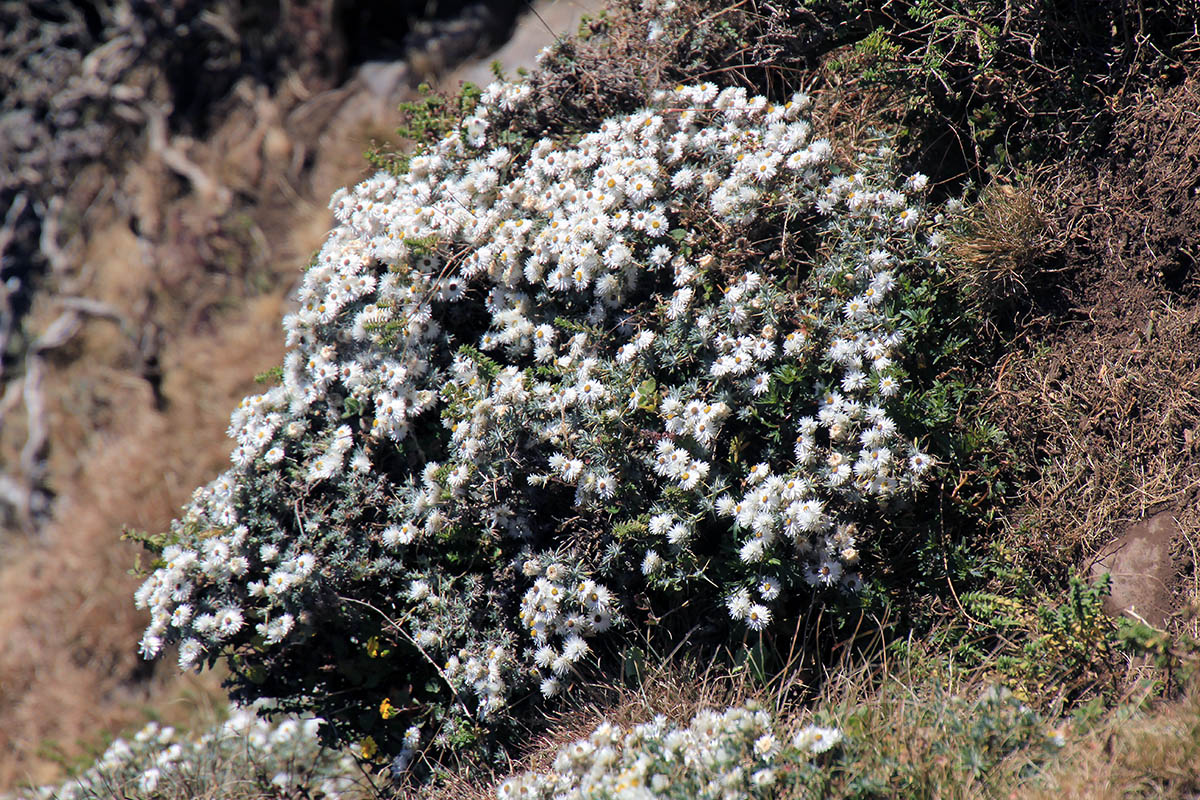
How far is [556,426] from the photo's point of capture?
3158mm

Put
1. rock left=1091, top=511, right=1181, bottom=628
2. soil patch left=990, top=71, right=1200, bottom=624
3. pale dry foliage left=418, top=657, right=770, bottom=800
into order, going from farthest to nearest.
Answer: pale dry foliage left=418, top=657, right=770, bottom=800, soil patch left=990, top=71, right=1200, bottom=624, rock left=1091, top=511, right=1181, bottom=628

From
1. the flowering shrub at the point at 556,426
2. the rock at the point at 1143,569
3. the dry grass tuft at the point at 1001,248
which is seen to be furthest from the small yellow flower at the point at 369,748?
the dry grass tuft at the point at 1001,248

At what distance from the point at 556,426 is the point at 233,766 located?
2.34 m

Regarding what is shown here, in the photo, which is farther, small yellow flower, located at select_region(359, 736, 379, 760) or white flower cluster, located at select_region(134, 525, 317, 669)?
small yellow flower, located at select_region(359, 736, 379, 760)

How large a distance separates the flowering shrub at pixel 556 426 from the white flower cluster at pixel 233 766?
506 mm

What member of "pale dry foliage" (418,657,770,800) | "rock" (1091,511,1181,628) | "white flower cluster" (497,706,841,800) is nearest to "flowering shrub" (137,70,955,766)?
"pale dry foliage" (418,657,770,800)

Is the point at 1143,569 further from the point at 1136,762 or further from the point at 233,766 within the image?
the point at 233,766

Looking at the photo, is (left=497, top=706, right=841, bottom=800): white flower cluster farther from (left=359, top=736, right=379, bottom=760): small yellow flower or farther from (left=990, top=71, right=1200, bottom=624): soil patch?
(left=990, top=71, right=1200, bottom=624): soil patch

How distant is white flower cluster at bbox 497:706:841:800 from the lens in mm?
2457

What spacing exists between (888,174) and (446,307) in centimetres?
185

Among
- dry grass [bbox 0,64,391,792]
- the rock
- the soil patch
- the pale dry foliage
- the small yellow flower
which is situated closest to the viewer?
the rock

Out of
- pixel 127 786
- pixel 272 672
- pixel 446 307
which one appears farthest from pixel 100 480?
pixel 446 307

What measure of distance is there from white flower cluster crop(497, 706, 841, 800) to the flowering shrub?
355 mm

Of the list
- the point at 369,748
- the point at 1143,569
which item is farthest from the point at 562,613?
the point at 1143,569
